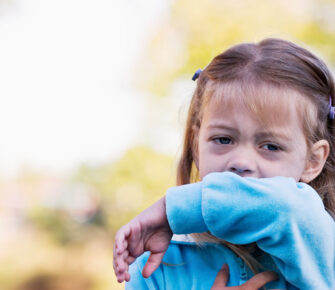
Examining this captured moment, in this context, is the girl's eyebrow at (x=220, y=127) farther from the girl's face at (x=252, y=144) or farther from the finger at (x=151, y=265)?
the finger at (x=151, y=265)

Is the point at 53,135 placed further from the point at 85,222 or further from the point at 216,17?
the point at 216,17

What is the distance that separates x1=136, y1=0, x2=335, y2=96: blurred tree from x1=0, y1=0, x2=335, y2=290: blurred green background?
0.02m

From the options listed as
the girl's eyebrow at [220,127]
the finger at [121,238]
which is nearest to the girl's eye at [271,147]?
the girl's eyebrow at [220,127]

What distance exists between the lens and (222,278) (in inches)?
59.0

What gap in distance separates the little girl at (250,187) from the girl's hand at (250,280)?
0.11ft

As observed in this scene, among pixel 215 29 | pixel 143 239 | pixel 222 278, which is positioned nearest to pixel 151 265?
pixel 143 239

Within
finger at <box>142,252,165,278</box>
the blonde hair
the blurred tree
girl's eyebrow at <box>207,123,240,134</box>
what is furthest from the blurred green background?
finger at <box>142,252,165,278</box>

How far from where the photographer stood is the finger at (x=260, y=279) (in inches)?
56.1

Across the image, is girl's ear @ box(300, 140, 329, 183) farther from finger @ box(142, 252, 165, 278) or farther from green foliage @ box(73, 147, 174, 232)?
green foliage @ box(73, 147, 174, 232)

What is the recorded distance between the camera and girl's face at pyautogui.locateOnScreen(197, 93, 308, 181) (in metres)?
1.46

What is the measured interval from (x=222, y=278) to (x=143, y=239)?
0.33 meters

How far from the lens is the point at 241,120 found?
4.90ft

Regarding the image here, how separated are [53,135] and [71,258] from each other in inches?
81.0

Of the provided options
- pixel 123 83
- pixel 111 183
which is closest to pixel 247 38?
pixel 123 83
